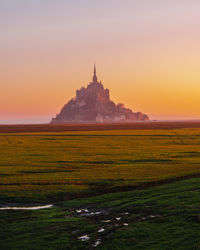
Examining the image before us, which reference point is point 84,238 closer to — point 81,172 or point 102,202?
point 102,202

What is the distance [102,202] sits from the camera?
92.6 feet

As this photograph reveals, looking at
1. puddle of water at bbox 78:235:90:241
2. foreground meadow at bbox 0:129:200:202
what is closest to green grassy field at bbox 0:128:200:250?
foreground meadow at bbox 0:129:200:202

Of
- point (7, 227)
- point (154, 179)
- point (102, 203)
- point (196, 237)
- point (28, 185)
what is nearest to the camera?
point (196, 237)

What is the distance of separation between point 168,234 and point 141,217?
394cm

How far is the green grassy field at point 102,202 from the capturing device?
18.5 metres

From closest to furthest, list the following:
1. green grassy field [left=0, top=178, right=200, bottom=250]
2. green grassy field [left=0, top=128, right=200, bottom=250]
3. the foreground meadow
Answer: green grassy field [left=0, top=178, right=200, bottom=250] < green grassy field [left=0, top=128, right=200, bottom=250] < the foreground meadow

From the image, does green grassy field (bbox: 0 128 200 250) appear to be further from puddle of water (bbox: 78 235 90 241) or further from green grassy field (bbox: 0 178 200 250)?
puddle of water (bbox: 78 235 90 241)

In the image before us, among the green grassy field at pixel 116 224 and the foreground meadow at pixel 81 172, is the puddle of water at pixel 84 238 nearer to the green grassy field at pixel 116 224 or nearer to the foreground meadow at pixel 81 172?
the green grassy field at pixel 116 224

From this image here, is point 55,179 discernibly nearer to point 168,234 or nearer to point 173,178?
point 173,178

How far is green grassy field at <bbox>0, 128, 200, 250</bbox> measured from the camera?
18.5 meters

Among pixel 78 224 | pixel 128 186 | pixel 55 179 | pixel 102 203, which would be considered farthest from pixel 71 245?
pixel 55 179

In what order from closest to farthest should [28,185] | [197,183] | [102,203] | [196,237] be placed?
[196,237]
[102,203]
[197,183]
[28,185]

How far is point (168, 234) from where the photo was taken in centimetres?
1878

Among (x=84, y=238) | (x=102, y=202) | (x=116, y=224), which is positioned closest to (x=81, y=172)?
(x=102, y=202)
